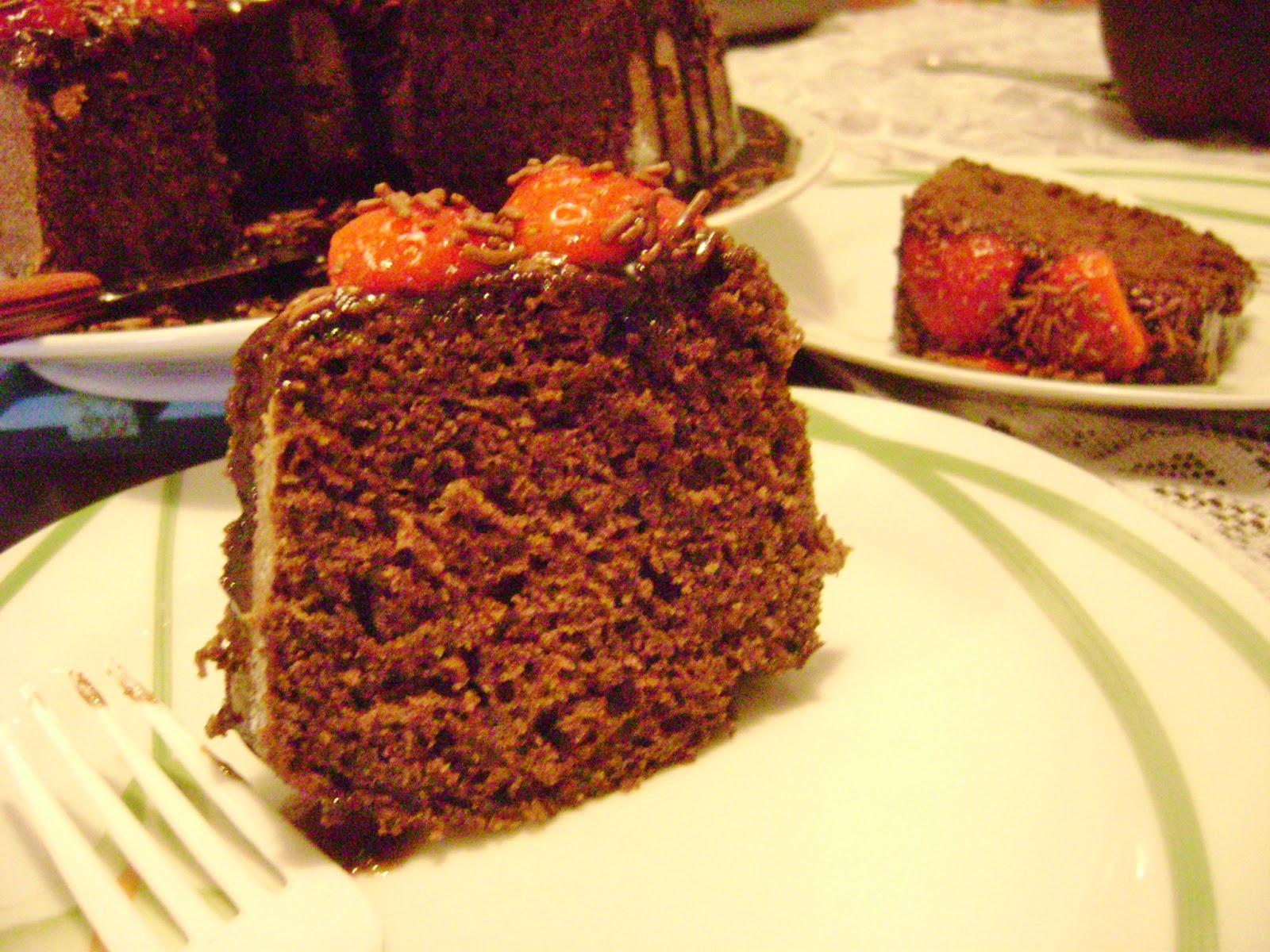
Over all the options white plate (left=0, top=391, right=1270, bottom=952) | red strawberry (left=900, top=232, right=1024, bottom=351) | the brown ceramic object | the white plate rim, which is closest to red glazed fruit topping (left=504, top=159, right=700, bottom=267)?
white plate (left=0, top=391, right=1270, bottom=952)

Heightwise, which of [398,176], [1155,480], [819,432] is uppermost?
[398,176]

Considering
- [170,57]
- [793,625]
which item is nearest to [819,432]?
[793,625]

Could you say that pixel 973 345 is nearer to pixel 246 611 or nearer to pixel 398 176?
pixel 398 176

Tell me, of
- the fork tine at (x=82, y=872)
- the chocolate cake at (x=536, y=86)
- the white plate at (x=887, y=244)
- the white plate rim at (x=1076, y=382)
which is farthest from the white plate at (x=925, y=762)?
the chocolate cake at (x=536, y=86)

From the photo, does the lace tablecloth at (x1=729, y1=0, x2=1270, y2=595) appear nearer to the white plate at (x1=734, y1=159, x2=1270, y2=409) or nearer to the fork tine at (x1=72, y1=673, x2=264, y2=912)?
the white plate at (x1=734, y1=159, x2=1270, y2=409)

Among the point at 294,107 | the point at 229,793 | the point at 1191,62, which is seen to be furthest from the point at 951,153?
the point at 229,793
